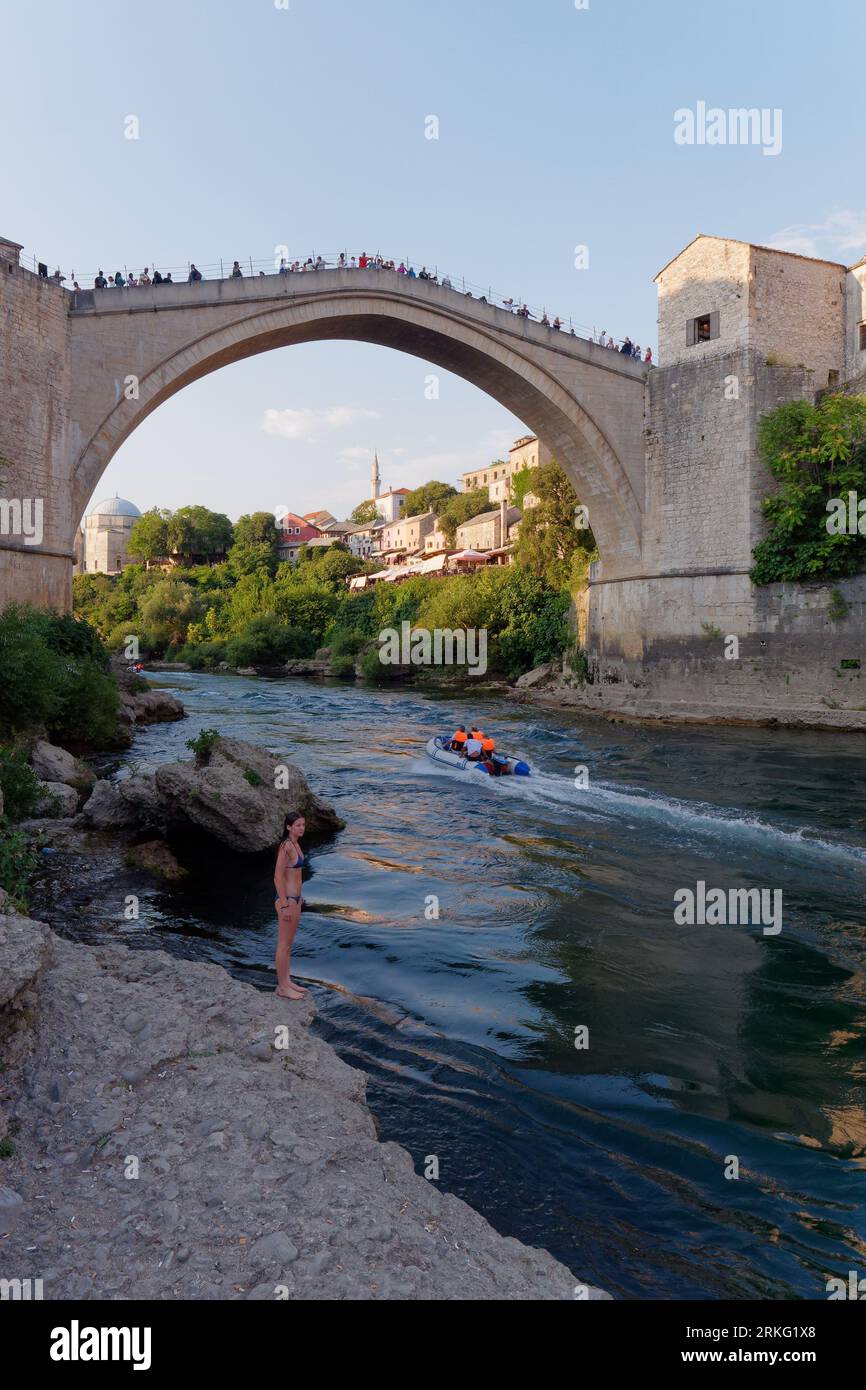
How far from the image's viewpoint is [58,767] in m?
11.3

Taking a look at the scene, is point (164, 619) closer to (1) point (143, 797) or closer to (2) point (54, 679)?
(2) point (54, 679)

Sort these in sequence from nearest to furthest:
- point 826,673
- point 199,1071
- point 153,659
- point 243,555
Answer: point 199,1071
point 826,673
point 153,659
point 243,555

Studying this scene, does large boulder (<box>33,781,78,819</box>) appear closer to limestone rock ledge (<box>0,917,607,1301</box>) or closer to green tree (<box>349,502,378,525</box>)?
limestone rock ledge (<box>0,917,607,1301</box>)

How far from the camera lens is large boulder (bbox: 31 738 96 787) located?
11.1 m

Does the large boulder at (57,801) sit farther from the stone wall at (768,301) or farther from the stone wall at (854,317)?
the stone wall at (854,317)

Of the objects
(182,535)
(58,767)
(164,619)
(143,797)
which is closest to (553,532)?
(58,767)

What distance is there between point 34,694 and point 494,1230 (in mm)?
10555

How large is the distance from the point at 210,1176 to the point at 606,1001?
10.7 feet

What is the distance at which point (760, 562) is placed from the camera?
1920 cm

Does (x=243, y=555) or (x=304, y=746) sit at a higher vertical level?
(x=243, y=555)

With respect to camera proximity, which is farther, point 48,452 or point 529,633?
point 529,633

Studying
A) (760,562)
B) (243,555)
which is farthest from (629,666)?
(243,555)

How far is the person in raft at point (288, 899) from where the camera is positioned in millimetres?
5297

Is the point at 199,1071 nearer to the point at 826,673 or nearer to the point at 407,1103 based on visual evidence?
the point at 407,1103
